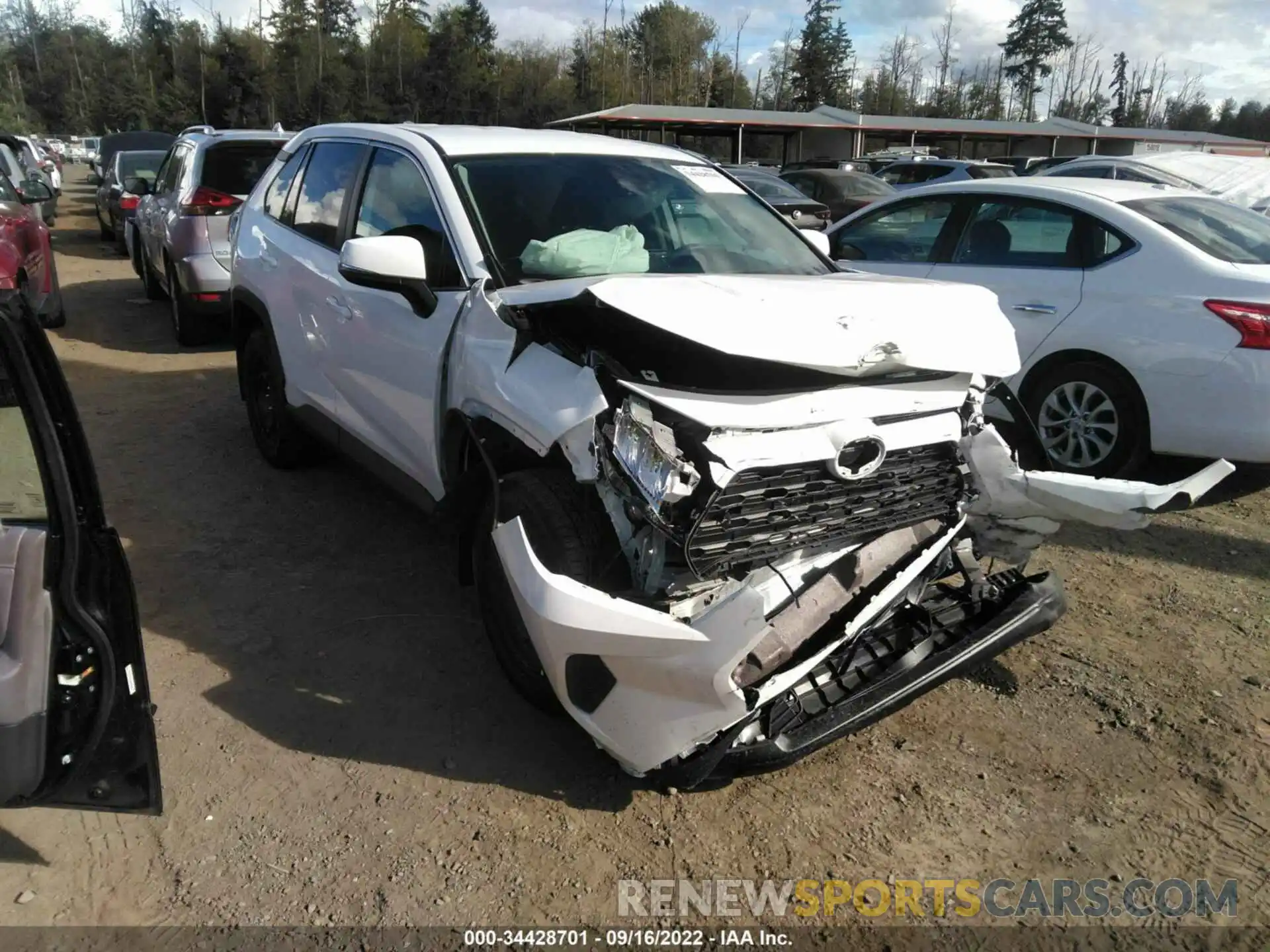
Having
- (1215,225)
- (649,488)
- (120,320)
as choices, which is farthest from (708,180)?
(120,320)

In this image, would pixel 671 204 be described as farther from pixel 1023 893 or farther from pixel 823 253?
pixel 1023 893

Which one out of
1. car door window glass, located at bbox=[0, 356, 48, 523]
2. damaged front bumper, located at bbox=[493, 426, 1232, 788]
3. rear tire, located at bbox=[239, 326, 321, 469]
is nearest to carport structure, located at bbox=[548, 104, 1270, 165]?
rear tire, located at bbox=[239, 326, 321, 469]

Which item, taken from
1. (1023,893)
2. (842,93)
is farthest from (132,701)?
(842,93)

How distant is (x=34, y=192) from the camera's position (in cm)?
899

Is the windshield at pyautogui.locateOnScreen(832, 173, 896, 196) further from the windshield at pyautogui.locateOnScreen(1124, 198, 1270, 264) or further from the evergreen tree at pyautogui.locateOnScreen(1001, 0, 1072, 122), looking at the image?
the evergreen tree at pyautogui.locateOnScreen(1001, 0, 1072, 122)

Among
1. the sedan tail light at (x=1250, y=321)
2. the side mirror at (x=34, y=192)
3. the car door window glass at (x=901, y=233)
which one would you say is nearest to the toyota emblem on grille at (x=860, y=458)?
the sedan tail light at (x=1250, y=321)

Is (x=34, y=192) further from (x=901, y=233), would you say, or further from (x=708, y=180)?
(x=901, y=233)

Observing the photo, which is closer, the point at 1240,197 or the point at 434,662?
the point at 434,662

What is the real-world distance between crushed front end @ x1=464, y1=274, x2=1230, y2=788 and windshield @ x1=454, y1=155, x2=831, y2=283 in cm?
64

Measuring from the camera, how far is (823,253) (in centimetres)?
432

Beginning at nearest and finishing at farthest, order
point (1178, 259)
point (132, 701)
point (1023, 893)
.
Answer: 1. point (132, 701)
2. point (1023, 893)
3. point (1178, 259)

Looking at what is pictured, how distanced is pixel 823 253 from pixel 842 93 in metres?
80.6

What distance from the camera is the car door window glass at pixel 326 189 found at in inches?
180

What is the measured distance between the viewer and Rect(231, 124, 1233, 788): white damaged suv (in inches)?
102
